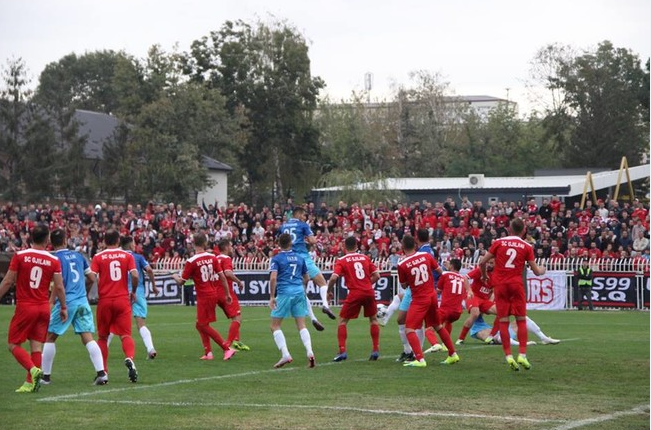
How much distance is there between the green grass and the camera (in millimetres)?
11625

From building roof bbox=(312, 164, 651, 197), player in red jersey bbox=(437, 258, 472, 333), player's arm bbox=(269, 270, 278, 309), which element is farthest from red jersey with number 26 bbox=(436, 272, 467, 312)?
building roof bbox=(312, 164, 651, 197)

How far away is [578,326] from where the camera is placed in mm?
27047

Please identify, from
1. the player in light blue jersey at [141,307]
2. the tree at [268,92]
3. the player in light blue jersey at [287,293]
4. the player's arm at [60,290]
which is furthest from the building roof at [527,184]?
the player's arm at [60,290]

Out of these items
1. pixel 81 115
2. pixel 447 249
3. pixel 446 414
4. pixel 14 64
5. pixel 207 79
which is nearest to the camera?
pixel 446 414

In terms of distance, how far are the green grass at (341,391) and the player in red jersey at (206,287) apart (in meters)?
0.41

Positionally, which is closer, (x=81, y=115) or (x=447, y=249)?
(x=447, y=249)

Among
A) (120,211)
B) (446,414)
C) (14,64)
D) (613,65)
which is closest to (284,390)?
(446,414)

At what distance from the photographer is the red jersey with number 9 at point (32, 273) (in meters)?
13.9

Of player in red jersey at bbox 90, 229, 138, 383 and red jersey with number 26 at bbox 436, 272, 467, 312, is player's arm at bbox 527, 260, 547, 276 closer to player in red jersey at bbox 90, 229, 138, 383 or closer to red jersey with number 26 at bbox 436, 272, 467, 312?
red jersey with number 26 at bbox 436, 272, 467, 312

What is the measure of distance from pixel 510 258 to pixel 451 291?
9.21 ft

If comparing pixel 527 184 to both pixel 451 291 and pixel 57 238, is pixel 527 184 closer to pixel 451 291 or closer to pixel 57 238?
pixel 451 291

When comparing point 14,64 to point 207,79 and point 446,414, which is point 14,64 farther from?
point 446,414

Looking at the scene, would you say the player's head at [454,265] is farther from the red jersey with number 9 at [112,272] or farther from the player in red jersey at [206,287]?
the red jersey with number 9 at [112,272]

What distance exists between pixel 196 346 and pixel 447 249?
17.5 m
